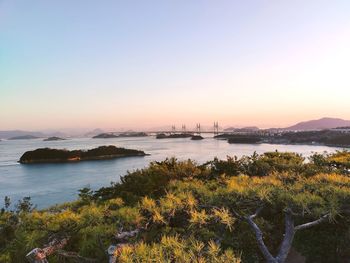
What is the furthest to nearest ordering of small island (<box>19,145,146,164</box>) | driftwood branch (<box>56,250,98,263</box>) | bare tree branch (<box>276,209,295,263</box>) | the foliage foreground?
A: small island (<box>19,145,146,164</box>), bare tree branch (<box>276,209,295,263</box>), driftwood branch (<box>56,250,98,263</box>), the foliage foreground

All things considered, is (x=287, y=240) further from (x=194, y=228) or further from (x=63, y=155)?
(x=63, y=155)

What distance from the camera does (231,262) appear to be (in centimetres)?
390

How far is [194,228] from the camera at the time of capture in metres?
5.62

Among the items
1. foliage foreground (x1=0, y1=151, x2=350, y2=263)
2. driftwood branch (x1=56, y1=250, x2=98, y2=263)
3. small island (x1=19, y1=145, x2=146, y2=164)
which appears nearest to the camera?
foliage foreground (x1=0, y1=151, x2=350, y2=263)

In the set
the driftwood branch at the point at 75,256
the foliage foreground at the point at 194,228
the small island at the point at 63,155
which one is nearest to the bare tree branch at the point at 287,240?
the foliage foreground at the point at 194,228

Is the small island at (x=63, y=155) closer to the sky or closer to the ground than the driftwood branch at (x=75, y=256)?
closer to the ground

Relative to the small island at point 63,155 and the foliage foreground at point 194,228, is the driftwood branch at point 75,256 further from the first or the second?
the small island at point 63,155

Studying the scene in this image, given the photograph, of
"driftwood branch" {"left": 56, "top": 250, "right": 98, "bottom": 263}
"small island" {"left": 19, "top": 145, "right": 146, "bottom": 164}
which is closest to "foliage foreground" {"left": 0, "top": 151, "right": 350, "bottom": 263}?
"driftwood branch" {"left": 56, "top": 250, "right": 98, "bottom": 263}

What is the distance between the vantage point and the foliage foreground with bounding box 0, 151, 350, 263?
4684mm

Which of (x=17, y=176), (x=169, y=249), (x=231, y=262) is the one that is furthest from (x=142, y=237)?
(x=17, y=176)

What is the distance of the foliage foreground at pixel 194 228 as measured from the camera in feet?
15.4

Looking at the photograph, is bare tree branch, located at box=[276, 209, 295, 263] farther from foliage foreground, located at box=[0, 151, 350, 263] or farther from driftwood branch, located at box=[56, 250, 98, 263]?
driftwood branch, located at box=[56, 250, 98, 263]

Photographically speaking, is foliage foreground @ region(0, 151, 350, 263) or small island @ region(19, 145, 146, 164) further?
small island @ region(19, 145, 146, 164)

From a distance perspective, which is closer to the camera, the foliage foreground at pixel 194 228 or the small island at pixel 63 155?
the foliage foreground at pixel 194 228
